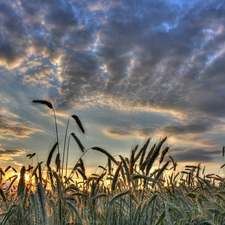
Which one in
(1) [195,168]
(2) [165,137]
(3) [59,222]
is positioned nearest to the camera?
(3) [59,222]

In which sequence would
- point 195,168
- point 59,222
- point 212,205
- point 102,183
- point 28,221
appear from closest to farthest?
point 59,222 → point 28,221 → point 212,205 → point 102,183 → point 195,168

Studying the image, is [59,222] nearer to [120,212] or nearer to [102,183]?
[120,212]

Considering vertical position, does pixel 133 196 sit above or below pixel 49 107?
below

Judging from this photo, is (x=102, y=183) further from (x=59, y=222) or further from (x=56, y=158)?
(x=59, y=222)

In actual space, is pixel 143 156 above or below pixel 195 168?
below

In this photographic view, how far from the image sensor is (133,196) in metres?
5.35

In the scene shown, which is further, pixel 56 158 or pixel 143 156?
pixel 56 158

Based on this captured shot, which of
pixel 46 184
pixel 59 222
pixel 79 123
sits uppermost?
pixel 79 123

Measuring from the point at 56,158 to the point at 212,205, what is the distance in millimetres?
3125

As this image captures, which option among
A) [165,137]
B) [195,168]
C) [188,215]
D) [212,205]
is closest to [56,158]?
[165,137]

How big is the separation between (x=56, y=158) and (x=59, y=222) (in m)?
1.43

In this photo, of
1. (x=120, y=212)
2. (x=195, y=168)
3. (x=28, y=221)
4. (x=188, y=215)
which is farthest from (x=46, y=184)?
(x=195, y=168)

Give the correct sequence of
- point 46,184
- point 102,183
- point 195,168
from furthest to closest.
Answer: point 195,168 → point 102,183 → point 46,184

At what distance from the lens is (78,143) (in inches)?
211
